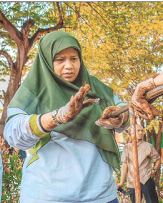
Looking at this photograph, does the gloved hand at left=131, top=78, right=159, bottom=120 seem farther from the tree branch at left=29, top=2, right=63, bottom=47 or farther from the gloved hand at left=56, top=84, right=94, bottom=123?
the tree branch at left=29, top=2, right=63, bottom=47

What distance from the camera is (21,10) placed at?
4312 mm

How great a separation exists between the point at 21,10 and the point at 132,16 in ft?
6.41

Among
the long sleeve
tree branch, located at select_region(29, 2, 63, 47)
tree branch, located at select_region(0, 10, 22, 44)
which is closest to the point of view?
the long sleeve

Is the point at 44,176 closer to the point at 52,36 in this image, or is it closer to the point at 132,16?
the point at 52,36

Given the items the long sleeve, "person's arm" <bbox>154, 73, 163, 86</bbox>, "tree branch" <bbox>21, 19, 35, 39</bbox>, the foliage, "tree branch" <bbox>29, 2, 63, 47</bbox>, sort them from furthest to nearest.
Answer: "tree branch" <bbox>29, 2, 63, 47</bbox> < "tree branch" <bbox>21, 19, 35, 39</bbox> < the foliage < the long sleeve < "person's arm" <bbox>154, 73, 163, 86</bbox>

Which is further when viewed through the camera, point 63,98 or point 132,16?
point 132,16

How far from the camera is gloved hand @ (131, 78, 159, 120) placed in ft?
2.72

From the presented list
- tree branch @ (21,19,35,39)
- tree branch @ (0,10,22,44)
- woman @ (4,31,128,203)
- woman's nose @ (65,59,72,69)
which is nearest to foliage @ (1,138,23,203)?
woman @ (4,31,128,203)

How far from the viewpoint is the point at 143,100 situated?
855 mm

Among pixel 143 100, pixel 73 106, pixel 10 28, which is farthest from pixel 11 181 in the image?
pixel 10 28

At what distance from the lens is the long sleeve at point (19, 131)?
3.27ft

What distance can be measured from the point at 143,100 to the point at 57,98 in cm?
41

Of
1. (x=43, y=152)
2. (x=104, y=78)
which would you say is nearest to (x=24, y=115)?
(x=43, y=152)

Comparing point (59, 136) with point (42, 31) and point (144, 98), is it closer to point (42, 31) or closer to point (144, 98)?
point (144, 98)
